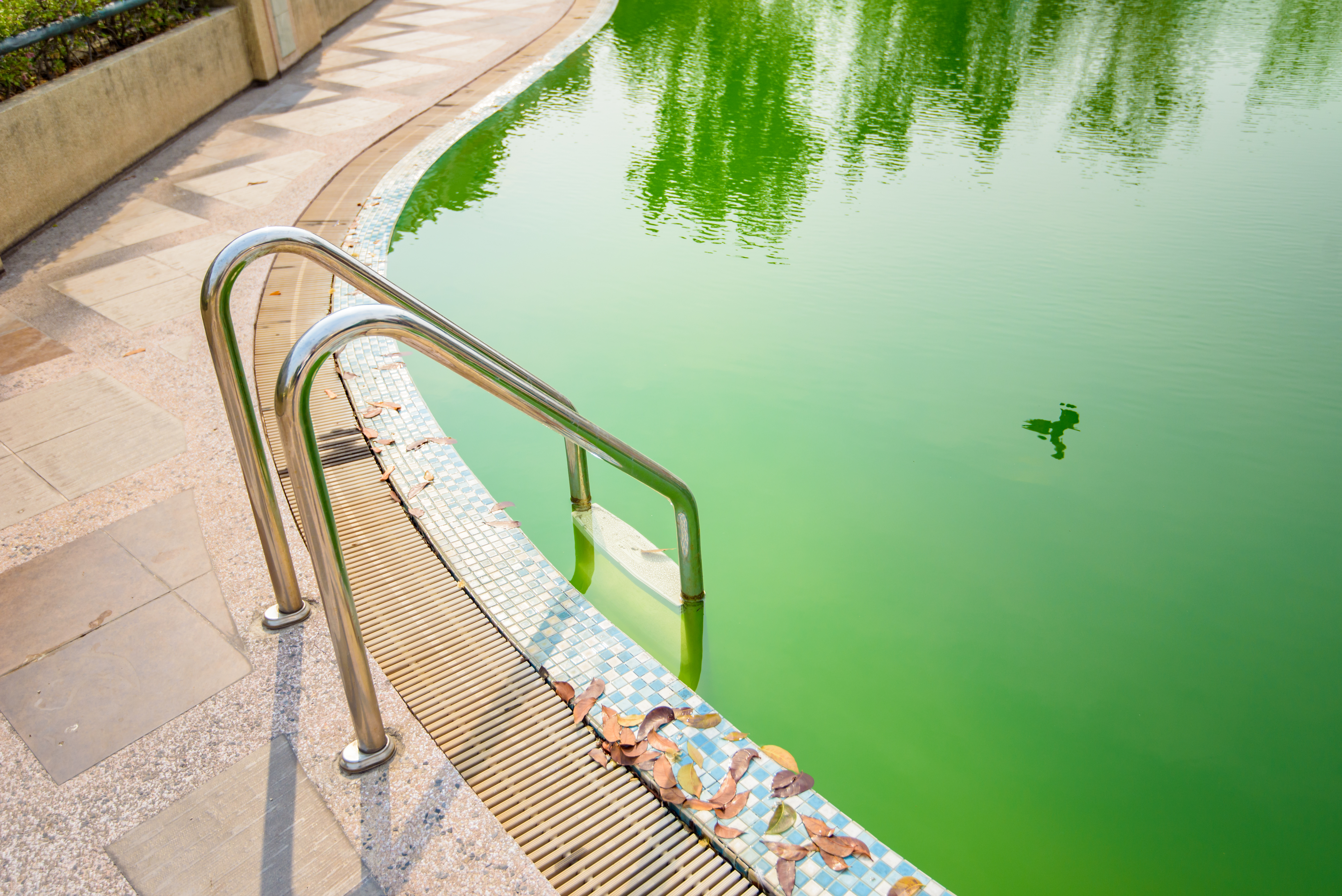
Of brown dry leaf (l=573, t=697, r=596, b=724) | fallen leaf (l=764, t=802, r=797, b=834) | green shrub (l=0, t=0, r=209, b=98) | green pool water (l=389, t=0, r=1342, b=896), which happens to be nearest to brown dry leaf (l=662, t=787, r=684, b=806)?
fallen leaf (l=764, t=802, r=797, b=834)

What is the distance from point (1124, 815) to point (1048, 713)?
39 centimetres

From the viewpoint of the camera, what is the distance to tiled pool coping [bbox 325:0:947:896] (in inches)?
83.3

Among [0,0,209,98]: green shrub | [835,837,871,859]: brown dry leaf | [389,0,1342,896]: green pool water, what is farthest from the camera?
[0,0,209,98]: green shrub

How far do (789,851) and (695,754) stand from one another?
1.26 ft

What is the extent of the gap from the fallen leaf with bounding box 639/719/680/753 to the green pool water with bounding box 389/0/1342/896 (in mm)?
420

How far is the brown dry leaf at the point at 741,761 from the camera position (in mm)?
2324

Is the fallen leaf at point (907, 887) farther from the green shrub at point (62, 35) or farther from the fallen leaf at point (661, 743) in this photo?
the green shrub at point (62, 35)

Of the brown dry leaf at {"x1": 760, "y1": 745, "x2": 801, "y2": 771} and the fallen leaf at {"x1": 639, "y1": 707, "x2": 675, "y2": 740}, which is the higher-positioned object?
the fallen leaf at {"x1": 639, "y1": 707, "x2": 675, "y2": 740}

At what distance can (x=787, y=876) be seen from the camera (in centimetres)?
204

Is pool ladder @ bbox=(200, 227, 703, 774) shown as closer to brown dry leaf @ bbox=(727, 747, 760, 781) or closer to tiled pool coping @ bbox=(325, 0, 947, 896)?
tiled pool coping @ bbox=(325, 0, 947, 896)

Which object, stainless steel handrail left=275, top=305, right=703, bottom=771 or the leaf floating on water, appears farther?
the leaf floating on water

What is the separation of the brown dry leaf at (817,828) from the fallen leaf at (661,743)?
0.40 m

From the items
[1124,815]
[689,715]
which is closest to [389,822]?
[689,715]

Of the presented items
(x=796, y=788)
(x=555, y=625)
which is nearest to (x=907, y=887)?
(x=796, y=788)
